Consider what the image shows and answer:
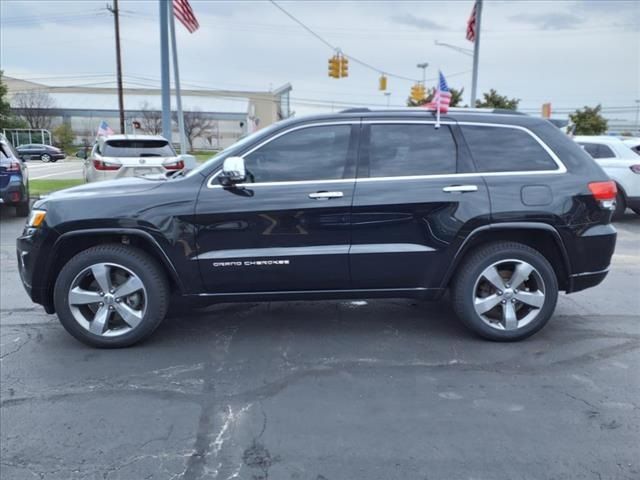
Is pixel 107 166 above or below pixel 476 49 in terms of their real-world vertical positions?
below

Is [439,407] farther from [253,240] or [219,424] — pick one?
[253,240]

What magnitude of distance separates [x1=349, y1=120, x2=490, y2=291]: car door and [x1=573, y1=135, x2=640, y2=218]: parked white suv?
24.1 ft

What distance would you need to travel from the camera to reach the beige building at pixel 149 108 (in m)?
69.1

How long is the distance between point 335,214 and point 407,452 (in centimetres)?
180

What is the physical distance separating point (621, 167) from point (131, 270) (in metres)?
9.85

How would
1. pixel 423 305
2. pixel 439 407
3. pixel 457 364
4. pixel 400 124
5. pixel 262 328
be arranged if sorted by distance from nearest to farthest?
pixel 439 407 < pixel 457 364 < pixel 400 124 < pixel 262 328 < pixel 423 305

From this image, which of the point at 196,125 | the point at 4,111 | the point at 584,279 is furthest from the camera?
the point at 196,125

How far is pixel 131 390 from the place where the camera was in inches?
134

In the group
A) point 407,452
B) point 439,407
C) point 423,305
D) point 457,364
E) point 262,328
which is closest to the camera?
point 407,452

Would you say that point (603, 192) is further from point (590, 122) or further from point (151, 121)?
point (151, 121)

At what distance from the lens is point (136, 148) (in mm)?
10867

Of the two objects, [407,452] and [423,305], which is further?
[423,305]

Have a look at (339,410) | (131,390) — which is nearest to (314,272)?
(339,410)

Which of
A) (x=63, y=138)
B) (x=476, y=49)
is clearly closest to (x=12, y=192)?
(x=476, y=49)
